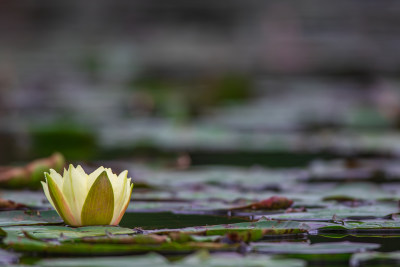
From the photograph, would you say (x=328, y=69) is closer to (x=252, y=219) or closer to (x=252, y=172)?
(x=252, y=172)

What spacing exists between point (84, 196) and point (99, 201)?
0.12ft

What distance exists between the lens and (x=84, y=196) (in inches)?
68.9

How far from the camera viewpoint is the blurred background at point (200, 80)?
407 centimetres

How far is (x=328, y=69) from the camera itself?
10.7 meters

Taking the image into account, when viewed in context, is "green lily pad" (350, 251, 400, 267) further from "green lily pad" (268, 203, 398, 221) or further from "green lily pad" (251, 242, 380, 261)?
"green lily pad" (268, 203, 398, 221)

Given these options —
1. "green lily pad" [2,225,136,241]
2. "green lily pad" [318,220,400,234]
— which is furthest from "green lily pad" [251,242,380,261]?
"green lily pad" [2,225,136,241]

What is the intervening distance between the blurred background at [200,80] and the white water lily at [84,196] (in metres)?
1.55

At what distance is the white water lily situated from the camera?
1.74m

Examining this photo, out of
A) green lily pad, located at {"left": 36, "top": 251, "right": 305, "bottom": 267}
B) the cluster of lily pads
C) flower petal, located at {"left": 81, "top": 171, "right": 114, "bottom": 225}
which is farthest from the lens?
flower petal, located at {"left": 81, "top": 171, "right": 114, "bottom": 225}

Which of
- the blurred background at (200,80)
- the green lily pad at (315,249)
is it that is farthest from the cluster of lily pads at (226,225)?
the blurred background at (200,80)

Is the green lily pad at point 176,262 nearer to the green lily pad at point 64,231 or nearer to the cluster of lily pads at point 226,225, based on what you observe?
the cluster of lily pads at point 226,225

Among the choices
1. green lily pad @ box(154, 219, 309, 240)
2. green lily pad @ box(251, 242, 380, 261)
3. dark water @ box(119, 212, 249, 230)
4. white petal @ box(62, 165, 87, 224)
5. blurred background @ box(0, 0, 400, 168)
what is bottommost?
green lily pad @ box(251, 242, 380, 261)

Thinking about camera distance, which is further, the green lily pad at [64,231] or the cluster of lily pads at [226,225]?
the green lily pad at [64,231]

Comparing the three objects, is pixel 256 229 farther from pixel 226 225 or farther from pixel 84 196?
pixel 84 196
